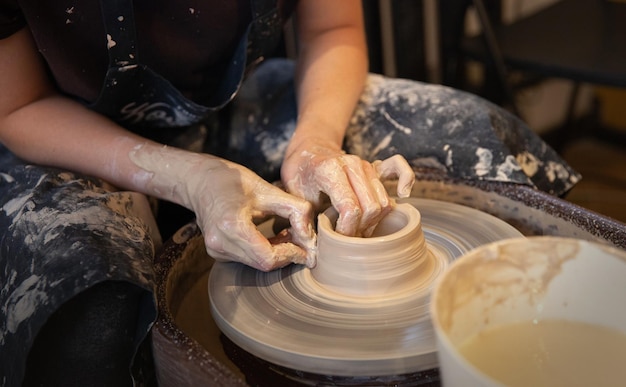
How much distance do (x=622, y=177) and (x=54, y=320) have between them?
240cm

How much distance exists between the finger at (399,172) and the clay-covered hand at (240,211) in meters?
0.15

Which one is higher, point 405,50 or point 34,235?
point 34,235

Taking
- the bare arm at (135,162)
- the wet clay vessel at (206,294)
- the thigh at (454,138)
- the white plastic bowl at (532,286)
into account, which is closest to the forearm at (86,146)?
the bare arm at (135,162)

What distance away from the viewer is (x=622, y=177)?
2.82 metres

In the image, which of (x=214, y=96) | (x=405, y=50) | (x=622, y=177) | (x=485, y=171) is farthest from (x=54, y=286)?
(x=622, y=177)

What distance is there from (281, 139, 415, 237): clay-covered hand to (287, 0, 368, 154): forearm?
6.8 inches

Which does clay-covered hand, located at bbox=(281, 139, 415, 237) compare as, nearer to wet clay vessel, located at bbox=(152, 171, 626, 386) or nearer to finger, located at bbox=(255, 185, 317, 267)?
finger, located at bbox=(255, 185, 317, 267)

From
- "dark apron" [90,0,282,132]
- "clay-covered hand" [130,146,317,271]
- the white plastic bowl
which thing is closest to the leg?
"dark apron" [90,0,282,132]

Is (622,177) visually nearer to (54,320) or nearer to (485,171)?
(485,171)

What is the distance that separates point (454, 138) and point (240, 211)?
1.72 feet

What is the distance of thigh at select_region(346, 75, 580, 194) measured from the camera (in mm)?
1400

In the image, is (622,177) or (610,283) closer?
(610,283)

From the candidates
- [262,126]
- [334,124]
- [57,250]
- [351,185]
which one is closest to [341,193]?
[351,185]

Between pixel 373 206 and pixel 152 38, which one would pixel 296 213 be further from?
pixel 152 38
